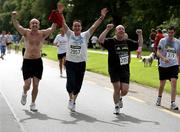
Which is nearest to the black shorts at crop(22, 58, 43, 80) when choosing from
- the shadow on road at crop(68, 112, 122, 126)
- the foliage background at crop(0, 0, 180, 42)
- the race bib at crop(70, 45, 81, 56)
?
the race bib at crop(70, 45, 81, 56)

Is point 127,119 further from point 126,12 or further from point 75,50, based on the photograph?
point 126,12

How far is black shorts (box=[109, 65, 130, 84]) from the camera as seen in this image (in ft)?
35.8

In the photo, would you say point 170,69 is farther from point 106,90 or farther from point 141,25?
point 141,25

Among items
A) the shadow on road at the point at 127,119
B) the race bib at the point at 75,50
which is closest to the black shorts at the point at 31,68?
the race bib at the point at 75,50

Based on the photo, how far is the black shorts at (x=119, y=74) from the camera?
10.9 meters

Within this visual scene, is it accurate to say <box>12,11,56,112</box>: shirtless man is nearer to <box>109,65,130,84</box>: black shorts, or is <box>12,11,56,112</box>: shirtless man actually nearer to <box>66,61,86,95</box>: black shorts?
<box>66,61,86,95</box>: black shorts

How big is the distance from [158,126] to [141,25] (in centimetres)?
5604

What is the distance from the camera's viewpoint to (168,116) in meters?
10.6

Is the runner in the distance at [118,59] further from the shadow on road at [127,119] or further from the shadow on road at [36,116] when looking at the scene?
the shadow on road at [36,116]

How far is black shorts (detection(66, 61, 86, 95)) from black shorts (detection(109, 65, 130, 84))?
2.27 ft

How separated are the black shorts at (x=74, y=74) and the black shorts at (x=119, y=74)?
69cm

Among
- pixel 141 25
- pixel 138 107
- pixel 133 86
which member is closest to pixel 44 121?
pixel 138 107

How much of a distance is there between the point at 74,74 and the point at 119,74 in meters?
0.95

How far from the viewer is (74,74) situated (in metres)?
11.3
